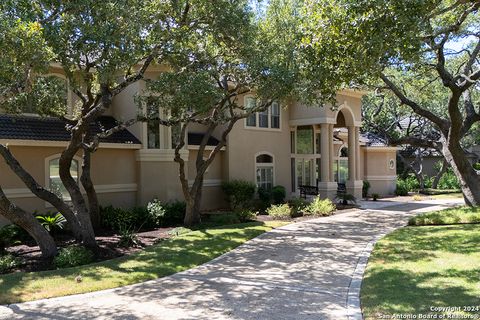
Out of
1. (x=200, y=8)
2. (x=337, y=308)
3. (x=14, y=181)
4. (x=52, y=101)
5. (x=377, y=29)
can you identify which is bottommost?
(x=337, y=308)

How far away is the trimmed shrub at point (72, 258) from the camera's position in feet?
34.4

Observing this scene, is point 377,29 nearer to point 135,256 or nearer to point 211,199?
point 135,256

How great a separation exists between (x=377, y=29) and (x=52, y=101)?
9.09 m

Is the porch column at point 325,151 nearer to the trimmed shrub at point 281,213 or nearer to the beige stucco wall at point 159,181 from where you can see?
the trimmed shrub at point 281,213

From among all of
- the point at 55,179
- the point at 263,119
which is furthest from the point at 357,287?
the point at 263,119

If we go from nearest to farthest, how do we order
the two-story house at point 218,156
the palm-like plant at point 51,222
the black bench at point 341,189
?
1. the palm-like plant at point 51,222
2. the two-story house at point 218,156
3. the black bench at point 341,189

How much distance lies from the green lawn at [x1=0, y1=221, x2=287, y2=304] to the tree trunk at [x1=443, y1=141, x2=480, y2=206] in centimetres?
889

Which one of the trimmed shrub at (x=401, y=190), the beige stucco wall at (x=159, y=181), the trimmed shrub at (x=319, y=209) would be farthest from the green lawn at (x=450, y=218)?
the trimmed shrub at (x=401, y=190)

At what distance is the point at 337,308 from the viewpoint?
7.12 m

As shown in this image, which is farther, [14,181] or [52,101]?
[14,181]

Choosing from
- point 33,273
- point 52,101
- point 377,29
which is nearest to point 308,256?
point 377,29

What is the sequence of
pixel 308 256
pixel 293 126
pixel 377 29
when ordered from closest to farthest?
pixel 377 29 → pixel 308 256 → pixel 293 126

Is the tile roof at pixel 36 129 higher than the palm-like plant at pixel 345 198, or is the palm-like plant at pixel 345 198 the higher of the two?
the tile roof at pixel 36 129

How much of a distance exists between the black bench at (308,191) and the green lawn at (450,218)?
837 centimetres
